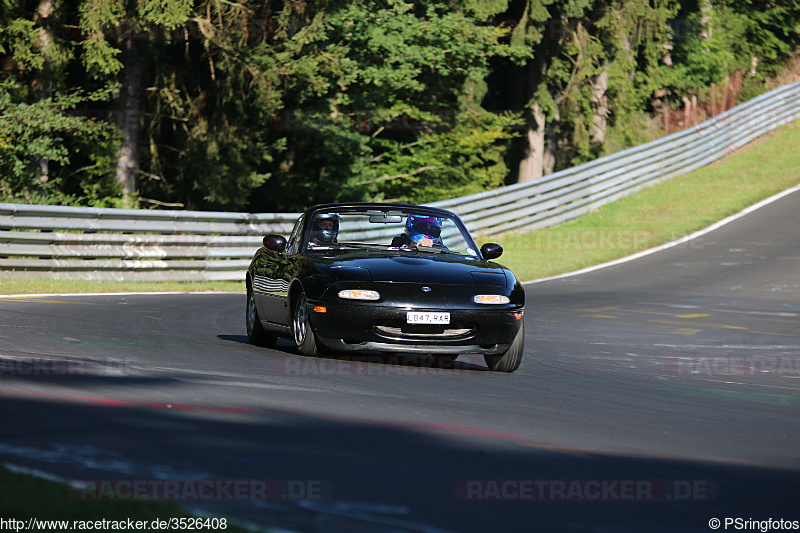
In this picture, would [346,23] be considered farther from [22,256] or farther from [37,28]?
[22,256]

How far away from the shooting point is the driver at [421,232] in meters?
11.6

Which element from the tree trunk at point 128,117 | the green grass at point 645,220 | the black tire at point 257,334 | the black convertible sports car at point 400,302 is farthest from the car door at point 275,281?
the tree trunk at point 128,117

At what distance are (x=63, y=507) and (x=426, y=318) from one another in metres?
5.54

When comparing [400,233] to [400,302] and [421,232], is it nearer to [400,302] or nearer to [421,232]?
[421,232]

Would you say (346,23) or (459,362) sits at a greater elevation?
(346,23)

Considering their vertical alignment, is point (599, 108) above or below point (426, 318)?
→ above

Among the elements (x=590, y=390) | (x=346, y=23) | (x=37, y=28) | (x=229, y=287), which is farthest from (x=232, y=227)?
(x=590, y=390)

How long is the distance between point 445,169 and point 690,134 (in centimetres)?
718

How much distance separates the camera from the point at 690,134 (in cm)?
3616

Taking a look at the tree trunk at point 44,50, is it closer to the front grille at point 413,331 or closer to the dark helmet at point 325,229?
the dark helmet at point 325,229

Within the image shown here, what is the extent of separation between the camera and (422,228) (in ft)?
38.6

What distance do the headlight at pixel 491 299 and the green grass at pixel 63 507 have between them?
5543 mm
